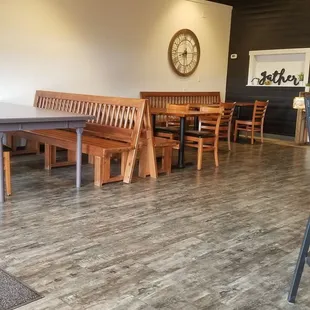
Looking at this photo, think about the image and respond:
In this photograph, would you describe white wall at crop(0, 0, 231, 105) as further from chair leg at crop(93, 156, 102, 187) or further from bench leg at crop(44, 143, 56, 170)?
chair leg at crop(93, 156, 102, 187)

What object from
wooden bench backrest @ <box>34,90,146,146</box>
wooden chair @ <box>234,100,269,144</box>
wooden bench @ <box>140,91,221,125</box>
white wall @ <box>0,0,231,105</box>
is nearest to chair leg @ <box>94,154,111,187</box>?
wooden bench backrest @ <box>34,90,146,146</box>

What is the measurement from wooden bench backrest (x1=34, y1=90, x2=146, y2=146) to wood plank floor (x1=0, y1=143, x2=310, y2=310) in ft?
2.03

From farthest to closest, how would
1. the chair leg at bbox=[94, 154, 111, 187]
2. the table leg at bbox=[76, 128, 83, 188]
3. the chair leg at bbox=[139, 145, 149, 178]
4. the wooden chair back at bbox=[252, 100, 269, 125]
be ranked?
1. the wooden chair back at bbox=[252, 100, 269, 125]
2. the chair leg at bbox=[139, 145, 149, 178]
3. the chair leg at bbox=[94, 154, 111, 187]
4. the table leg at bbox=[76, 128, 83, 188]

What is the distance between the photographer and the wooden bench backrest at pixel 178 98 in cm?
816

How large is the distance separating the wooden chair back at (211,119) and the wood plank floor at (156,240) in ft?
3.44

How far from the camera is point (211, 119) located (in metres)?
6.29

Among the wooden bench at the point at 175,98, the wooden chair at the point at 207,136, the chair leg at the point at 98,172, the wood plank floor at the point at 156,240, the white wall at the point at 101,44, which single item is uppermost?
Result: the white wall at the point at 101,44

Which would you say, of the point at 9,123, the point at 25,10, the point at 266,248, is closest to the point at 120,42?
the point at 25,10

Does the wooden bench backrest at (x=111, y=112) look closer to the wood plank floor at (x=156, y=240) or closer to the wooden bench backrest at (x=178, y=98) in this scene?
the wood plank floor at (x=156, y=240)

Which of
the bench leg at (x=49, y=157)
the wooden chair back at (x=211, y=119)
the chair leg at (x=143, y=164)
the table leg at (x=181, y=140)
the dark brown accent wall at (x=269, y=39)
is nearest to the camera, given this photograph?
the chair leg at (x=143, y=164)

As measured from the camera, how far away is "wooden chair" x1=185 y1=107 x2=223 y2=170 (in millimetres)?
5621

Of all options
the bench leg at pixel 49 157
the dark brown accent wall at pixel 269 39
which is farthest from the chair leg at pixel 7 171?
the dark brown accent wall at pixel 269 39

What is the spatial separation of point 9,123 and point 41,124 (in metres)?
0.33

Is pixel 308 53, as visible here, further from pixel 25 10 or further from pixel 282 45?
pixel 25 10
